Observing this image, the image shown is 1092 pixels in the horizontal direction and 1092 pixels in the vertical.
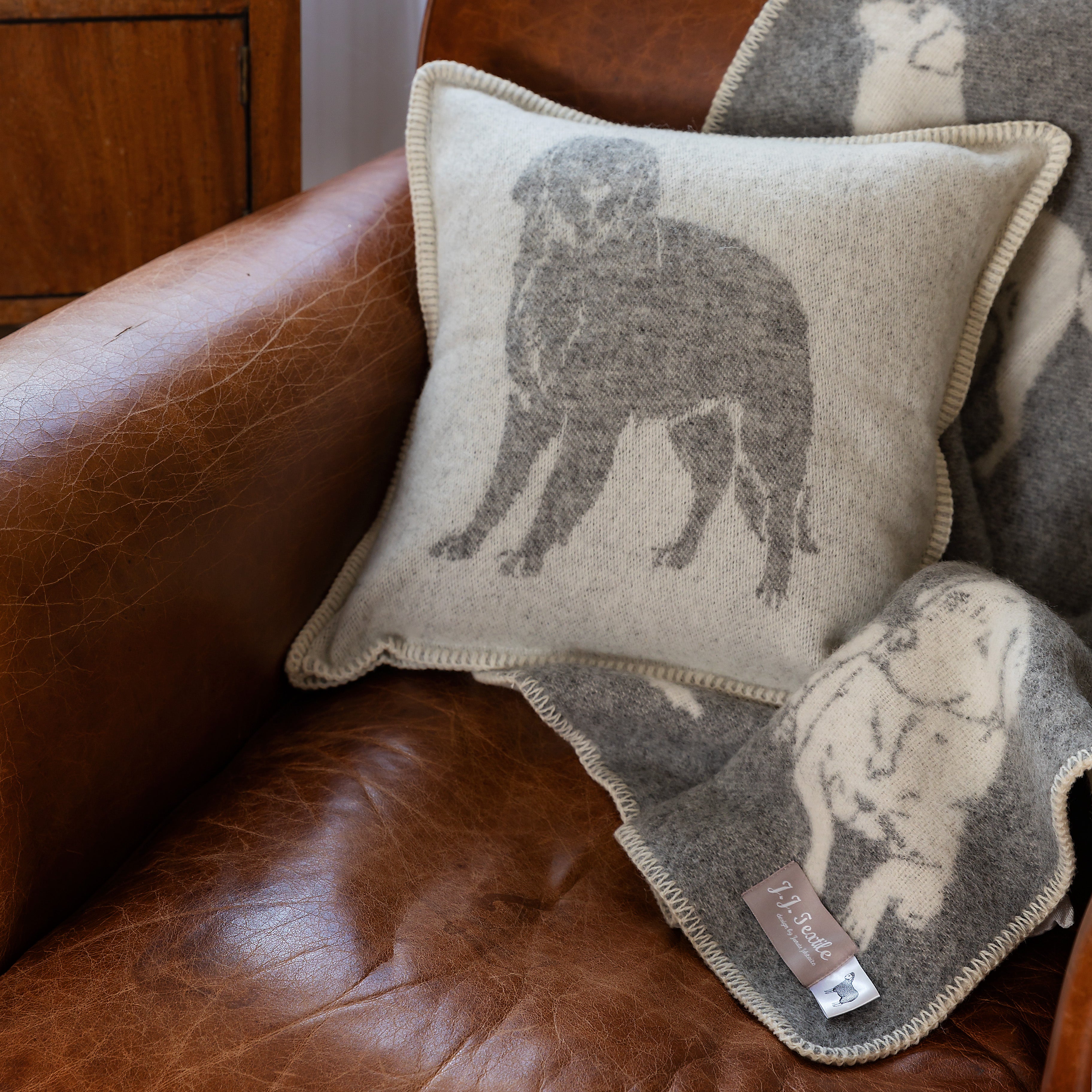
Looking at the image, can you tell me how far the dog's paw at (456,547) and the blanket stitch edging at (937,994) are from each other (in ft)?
0.79

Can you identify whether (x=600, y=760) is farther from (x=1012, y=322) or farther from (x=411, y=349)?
(x=1012, y=322)

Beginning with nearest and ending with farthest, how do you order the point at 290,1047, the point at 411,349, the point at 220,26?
the point at 290,1047
the point at 411,349
the point at 220,26

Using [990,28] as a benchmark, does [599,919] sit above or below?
below

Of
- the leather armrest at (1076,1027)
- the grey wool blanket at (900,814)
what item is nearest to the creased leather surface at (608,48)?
the grey wool blanket at (900,814)

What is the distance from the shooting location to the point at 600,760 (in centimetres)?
77

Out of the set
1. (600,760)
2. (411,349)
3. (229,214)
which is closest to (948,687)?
(600,760)

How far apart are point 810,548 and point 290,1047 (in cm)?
47

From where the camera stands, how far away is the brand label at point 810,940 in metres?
0.62

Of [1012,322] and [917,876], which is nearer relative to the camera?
[917,876]

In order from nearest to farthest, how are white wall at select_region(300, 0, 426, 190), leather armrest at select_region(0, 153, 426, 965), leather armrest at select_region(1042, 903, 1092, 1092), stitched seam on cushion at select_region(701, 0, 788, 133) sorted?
leather armrest at select_region(1042, 903, 1092, 1092)
leather armrest at select_region(0, 153, 426, 965)
stitched seam on cushion at select_region(701, 0, 788, 133)
white wall at select_region(300, 0, 426, 190)

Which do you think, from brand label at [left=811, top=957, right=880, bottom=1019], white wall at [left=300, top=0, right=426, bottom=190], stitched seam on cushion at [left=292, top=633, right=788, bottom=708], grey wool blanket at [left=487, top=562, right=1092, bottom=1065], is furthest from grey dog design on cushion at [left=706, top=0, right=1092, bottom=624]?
white wall at [left=300, top=0, right=426, bottom=190]

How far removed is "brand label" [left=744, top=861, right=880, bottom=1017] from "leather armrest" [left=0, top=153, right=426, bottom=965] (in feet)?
1.36

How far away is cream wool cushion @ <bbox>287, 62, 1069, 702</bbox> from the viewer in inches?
29.2

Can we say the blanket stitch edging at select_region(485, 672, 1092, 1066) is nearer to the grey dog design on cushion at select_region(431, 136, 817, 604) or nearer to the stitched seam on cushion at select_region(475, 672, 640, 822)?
the stitched seam on cushion at select_region(475, 672, 640, 822)
